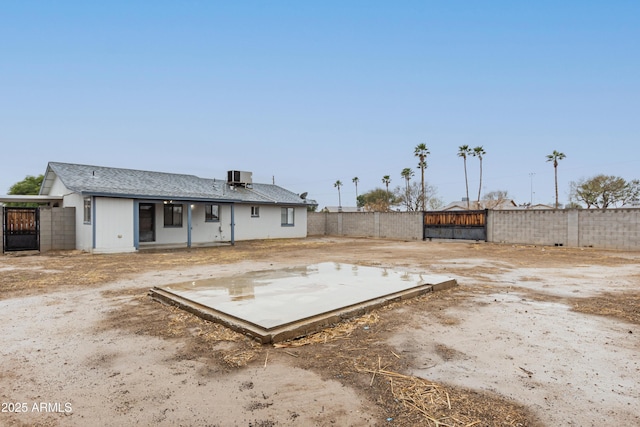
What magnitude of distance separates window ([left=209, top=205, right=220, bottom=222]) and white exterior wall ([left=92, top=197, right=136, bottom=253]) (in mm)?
4463

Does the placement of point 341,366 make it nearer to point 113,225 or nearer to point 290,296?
point 290,296

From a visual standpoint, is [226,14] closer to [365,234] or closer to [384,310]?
[365,234]

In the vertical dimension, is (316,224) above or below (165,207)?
below

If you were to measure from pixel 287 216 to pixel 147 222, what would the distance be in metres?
8.58

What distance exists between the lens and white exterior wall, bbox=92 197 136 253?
13.1m

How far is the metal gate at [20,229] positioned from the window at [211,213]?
7156mm

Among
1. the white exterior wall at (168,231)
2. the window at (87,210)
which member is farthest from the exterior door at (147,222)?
the window at (87,210)

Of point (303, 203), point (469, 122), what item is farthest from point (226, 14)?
point (469, 122)

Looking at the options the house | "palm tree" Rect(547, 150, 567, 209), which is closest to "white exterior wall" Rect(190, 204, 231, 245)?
the house

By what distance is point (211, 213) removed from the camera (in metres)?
18.4

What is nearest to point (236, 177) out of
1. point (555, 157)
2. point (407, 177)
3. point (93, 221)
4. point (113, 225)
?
point (113, 225)

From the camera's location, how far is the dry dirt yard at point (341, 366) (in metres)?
2.25

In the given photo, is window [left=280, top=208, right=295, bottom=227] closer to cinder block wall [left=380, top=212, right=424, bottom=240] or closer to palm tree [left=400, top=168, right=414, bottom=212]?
cinder block wall [left=380, top=212, right=424, bottom=240]

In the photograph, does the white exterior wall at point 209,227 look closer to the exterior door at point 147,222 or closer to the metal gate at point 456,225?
the exterior door at point 147,222
